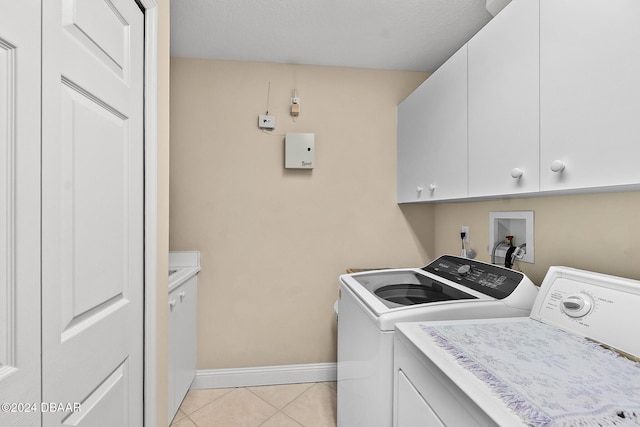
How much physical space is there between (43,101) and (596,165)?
1432mm

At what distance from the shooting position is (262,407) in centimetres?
201

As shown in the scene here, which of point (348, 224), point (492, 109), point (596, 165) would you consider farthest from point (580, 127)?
point (348, 224)

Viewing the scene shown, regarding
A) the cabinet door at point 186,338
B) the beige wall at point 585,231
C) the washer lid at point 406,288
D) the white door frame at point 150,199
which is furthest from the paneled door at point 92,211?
the beige wall at point 585,231

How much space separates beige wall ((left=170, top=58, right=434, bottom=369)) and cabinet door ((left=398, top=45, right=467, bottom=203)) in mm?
273

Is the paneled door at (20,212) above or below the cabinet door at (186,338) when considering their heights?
above

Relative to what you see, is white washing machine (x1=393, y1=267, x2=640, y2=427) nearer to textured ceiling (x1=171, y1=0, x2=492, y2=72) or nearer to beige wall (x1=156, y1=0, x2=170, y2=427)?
beige wall (x1=156, y1=0, x2=170, y2=427)

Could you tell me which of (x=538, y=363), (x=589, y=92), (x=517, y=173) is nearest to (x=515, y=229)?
(x=517, y=173)

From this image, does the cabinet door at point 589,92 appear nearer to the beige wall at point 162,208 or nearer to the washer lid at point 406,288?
the washer lid at point 406,288

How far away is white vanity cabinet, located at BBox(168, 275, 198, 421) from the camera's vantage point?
1.65 meters

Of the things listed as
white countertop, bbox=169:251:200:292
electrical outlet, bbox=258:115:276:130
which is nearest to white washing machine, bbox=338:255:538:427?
white countertop, bbox=169:251:200:292

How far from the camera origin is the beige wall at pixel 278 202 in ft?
7.25

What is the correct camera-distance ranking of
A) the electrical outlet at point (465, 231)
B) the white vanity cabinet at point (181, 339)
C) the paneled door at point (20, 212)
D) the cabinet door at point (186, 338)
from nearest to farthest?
the paneled door at point (20, 212)
the white vanity cabinet at point (181, 339)
the cabinet door at point (186, 338)
the electrical outlet at point (465, 231)

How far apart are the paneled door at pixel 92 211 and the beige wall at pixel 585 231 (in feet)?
5.79

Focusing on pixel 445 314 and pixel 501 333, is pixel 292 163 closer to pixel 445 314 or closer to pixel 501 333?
pixel 445 314
